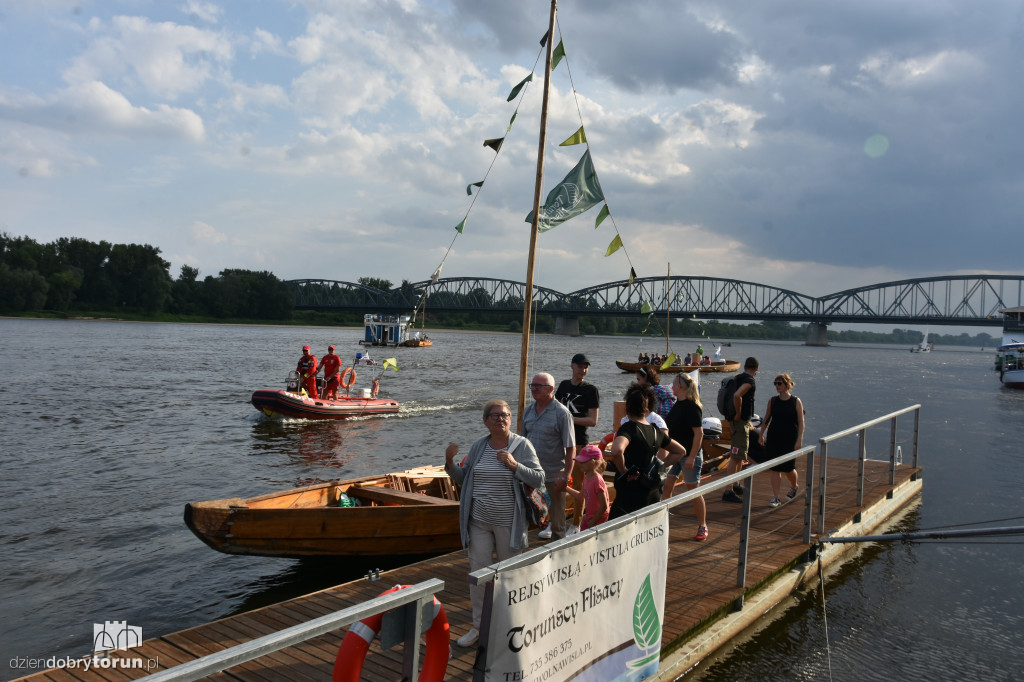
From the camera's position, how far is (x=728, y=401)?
9.77m

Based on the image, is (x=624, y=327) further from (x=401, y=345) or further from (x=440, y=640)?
(x=440, y=640)

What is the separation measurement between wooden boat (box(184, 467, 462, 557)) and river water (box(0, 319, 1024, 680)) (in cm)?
A: 89

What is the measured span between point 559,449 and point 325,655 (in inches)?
98.7

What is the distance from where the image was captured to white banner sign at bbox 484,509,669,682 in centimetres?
357

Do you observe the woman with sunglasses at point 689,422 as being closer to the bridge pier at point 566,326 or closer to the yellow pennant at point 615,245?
the yellow pennant at point 615,245

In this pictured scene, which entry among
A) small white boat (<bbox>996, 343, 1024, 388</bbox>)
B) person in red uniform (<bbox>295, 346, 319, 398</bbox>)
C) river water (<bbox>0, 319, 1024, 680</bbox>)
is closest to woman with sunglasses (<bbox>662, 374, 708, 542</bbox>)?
river water (<bbox>0, 319, 1024, 680</bbox>)

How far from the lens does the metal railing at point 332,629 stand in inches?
88.4

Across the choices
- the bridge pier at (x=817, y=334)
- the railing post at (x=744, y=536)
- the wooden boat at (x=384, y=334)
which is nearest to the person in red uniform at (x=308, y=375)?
the railing post at (x=744, y=536)

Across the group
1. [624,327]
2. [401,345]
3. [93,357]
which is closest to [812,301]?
[624,327]

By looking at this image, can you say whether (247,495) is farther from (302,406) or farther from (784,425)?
(784,425)

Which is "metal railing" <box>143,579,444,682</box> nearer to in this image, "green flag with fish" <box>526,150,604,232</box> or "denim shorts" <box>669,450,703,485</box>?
"denim shorts" <box>669,450,703,485</box>

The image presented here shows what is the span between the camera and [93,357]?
163 ft

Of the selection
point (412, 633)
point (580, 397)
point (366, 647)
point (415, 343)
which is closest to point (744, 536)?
point (580, 397)

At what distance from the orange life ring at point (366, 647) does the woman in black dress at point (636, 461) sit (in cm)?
255
